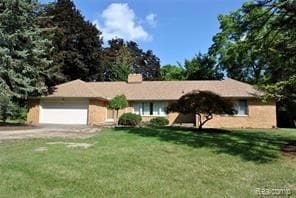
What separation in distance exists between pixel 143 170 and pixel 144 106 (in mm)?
21458

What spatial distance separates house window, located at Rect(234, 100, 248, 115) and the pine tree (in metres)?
16.8

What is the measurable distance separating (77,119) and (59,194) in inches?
860

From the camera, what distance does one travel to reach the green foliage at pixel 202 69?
42.4 m

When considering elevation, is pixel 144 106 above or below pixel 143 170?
above

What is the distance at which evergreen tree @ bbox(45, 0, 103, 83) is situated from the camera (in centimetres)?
3203

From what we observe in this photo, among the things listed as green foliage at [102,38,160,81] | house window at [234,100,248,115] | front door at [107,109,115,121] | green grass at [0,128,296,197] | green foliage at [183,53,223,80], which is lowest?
green grass at [0,128,296,197]

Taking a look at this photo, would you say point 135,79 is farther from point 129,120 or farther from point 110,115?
point 129,120

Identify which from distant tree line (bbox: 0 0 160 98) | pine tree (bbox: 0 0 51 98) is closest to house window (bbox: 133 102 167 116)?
distant tree line (bbox: 0 0 160 98)

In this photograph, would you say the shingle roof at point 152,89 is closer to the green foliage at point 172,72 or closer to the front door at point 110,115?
the front door at point 110,115

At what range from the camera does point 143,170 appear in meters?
8.41

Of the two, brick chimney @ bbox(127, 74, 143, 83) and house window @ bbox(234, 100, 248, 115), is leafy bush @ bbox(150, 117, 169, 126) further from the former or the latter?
brick chimney @ bbox(127, 74, 143, 83)

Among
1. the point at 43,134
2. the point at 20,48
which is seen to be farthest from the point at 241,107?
the point at 20,48

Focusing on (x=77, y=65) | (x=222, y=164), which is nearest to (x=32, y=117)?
(x=77, y=65)

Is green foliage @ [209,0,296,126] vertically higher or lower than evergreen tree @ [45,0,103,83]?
lower
